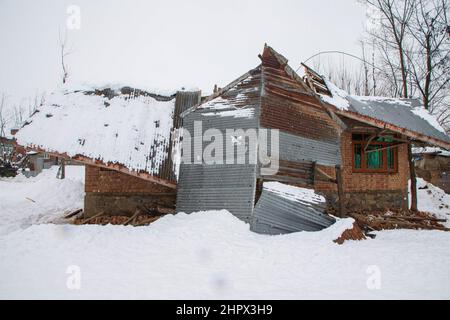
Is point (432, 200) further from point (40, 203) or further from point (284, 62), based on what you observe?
point (40, 203)

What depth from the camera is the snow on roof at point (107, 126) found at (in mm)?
9820

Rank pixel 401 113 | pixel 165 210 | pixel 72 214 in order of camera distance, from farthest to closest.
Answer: pixel 401 113, pixel 72 214, pixel 165 210

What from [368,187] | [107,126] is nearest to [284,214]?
[368,187]

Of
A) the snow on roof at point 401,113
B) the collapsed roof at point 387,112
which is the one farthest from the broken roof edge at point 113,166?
the snow on roof at point 401,113

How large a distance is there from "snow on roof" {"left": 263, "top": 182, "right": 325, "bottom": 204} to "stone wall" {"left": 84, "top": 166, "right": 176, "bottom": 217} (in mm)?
3659

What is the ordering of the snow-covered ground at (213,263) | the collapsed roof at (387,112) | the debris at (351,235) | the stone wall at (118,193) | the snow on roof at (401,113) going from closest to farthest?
the snow-covered ground at (213,263)
the debris at (351,235)
the stone wall at (118,193)
the collapsed roof at (387,112)
the snow on roof at (401,113)

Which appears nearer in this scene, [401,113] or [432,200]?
[401,113]

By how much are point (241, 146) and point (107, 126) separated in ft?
16.6

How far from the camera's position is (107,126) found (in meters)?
10.8

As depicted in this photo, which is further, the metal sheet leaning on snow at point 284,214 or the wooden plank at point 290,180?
the wooden plank at point 290,180

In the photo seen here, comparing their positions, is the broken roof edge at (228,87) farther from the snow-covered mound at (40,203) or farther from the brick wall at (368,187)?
the snow-covered mound at (40,203)

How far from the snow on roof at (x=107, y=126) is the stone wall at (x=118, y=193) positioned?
3.08 feet
